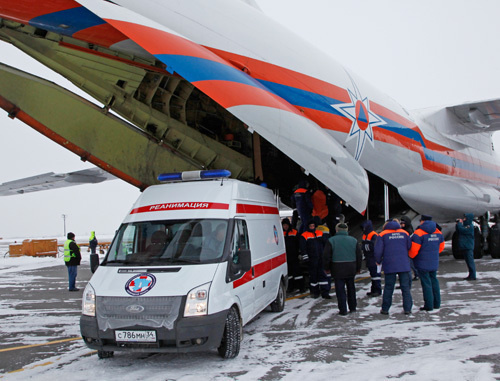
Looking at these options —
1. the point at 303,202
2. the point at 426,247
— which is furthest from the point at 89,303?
the point at 303,202

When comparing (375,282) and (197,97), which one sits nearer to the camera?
(375,282)

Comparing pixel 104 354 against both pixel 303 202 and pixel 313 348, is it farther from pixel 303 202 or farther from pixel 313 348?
pixel 303 202

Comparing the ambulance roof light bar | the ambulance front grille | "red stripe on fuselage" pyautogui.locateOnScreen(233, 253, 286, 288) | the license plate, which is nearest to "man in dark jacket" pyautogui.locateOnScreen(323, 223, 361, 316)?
"red stripe on fuselage" pyautogui.locateOnScreen(233, 253, 286, 288)

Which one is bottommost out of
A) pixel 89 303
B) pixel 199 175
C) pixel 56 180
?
pixel 89 303

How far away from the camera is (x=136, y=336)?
4.41 meters

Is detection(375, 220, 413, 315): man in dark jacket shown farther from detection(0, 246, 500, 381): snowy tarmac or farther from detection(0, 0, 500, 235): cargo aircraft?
detection(0, 0, 500, 235): cargo aircraft

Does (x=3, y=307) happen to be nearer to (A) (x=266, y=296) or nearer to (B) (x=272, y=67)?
(A) (x=266, y=296)

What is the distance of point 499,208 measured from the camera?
14.9 m

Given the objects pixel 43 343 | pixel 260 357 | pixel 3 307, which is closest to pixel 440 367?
pixel 260 357

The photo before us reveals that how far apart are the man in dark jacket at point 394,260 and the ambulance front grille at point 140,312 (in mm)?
3781

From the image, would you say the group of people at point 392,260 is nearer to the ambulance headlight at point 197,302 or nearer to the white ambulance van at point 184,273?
the white ambulance van at point 184,273

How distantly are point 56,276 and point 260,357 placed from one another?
11.7 meters

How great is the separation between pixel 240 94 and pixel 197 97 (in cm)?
259

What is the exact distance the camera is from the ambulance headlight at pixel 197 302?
14.6ft
